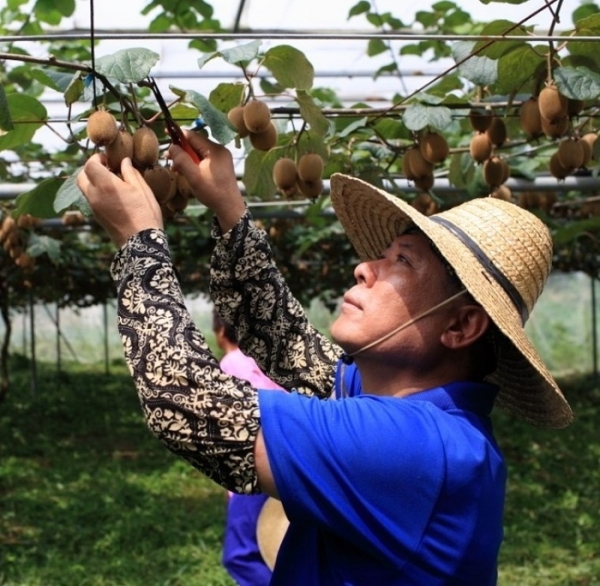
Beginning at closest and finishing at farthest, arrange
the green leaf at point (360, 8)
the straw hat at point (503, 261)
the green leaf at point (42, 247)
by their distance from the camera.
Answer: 1. the straw hat at point (503, 261)
2. the green leaf at point (360, 8)
3. the green leaf at point (42, 247)

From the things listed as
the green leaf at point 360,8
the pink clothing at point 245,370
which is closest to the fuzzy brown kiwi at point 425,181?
the pink clothing at point 245,370

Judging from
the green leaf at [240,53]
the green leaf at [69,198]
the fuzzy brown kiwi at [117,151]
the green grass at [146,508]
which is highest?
the green leaf at [240,53]

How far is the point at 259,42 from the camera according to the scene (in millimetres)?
1580

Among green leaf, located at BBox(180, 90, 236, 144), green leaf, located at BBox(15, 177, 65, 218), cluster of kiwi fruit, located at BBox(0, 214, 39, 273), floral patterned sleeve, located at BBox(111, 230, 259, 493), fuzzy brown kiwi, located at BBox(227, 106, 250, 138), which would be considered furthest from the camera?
cluster of kiwi fruit, located at BBox(0, 214, 39, 273)

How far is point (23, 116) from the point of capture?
65.4 inches

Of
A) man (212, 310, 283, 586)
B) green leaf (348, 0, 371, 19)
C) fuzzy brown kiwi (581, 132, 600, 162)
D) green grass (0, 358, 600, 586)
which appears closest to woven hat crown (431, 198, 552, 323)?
fuzzy brown kiwi (581, 132, 600, 162)

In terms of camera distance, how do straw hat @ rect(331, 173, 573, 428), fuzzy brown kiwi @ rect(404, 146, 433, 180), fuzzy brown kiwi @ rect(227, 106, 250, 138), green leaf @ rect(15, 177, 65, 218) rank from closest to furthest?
straw hat @ rect(331, 173, 573, 428) < fuzzy brown kiwi @ rect(227, 106, 250, 138) < green leaf @ rect(15, 177, 65, 218) < fuzzy brown kiwi @ rect(404, 146, 433, 180)

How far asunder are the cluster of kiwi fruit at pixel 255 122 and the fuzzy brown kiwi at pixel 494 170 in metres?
0.75

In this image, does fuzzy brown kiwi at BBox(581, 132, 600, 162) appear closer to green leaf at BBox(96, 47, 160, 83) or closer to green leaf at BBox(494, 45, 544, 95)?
green leaf at BBox(494, 45, 544, 95)

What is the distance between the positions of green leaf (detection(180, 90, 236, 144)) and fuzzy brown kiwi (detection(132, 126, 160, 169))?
3.8 inches

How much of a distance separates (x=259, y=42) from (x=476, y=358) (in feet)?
2.20

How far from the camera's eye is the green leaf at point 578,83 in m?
1.69

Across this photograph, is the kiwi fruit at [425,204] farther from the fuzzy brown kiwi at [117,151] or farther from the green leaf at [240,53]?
the fuzzy brown kiwi at [117,151]

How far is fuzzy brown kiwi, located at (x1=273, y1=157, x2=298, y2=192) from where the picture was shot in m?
1.92
